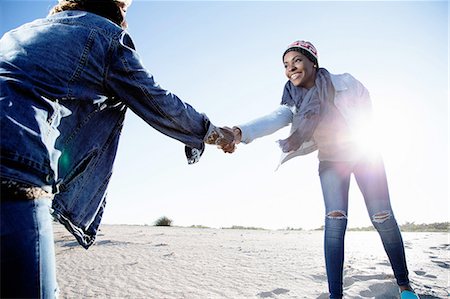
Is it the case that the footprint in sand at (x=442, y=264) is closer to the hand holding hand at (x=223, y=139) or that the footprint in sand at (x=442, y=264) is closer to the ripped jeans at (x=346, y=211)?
the ripped jeans at (x=346, y=211)

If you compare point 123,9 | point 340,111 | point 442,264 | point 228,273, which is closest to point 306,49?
point 340,111

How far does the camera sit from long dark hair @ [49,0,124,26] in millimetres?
1759

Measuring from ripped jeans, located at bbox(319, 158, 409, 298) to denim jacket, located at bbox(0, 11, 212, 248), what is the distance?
137 cm

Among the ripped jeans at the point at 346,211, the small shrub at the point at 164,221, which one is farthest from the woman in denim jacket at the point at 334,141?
the small shrub at the point at 164,221

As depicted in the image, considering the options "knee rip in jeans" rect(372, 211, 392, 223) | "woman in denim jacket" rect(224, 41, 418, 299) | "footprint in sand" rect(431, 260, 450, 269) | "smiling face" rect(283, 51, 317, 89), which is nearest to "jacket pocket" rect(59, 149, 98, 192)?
"woman in denim jacket" rect(224, 41, 418, 299)

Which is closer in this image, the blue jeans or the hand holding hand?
the blue jeans

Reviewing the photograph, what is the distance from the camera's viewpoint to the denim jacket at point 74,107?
1.21 m

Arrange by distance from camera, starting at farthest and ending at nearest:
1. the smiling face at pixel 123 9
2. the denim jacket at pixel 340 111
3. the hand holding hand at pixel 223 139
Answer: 1. the denim jacket at pixel 340 111
2. the hand holding hand at pixel 223 139
3. the smiling face at pixel 123 9

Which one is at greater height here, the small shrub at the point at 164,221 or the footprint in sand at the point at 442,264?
the footprint in sand at the point at 442,264

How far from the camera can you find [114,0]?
186 cm

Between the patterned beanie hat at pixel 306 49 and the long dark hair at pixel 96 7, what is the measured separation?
185cm

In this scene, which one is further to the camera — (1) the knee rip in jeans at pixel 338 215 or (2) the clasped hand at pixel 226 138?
(1) the knee rip in jeans at pixel 338 215

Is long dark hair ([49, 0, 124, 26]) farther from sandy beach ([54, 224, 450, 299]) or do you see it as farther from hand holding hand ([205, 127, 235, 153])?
sandy beach ([54, 224, 450, 299])

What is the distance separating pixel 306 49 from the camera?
3.19 metres
